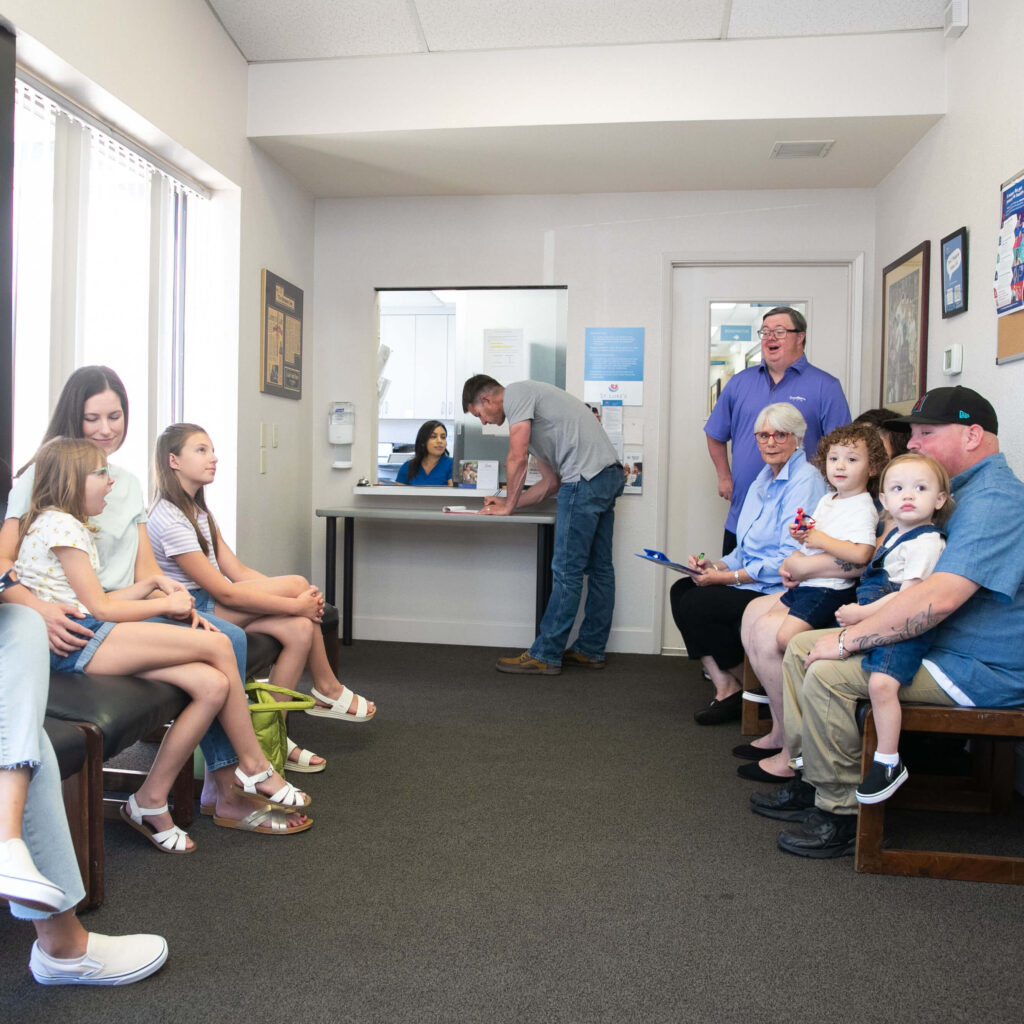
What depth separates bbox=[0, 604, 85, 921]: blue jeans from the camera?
1489 millimetres

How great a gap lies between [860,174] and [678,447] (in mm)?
1518

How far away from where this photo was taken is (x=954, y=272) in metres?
3.24

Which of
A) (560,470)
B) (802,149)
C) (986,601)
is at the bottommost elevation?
(986,601)

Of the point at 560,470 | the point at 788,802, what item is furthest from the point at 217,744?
the point at 560,470

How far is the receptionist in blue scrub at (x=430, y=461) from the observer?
468 centimetres

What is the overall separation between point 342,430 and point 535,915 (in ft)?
10.6

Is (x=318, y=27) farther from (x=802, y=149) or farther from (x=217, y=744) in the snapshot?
(x=217, y=744)

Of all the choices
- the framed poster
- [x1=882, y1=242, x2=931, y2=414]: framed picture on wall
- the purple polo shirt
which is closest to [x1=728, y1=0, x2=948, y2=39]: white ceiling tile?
[x1=882, y1=242, x2=931, y2=414]: framed picture on wall

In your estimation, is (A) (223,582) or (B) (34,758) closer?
(B) (34,758)

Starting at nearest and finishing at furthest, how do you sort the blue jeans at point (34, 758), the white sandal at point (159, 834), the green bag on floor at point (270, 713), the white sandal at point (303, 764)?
1. the blue jeans at point (34, 758)
2. the white sandal at point (159, 834)
3. the green bag on floor at point (270, 713)
4. the white sandal at point (303, 764)

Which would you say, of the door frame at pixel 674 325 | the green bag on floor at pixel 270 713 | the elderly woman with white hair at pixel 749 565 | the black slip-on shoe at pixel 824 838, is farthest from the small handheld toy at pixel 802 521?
the door frame at pixel 674 325

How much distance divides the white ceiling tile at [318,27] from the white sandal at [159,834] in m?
3.00

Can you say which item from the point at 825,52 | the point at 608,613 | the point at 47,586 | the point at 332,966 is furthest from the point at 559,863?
the point at 825,52

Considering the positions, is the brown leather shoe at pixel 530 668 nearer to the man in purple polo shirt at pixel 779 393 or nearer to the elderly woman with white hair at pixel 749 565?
the elderly woman with white hair at pixel 749 565
